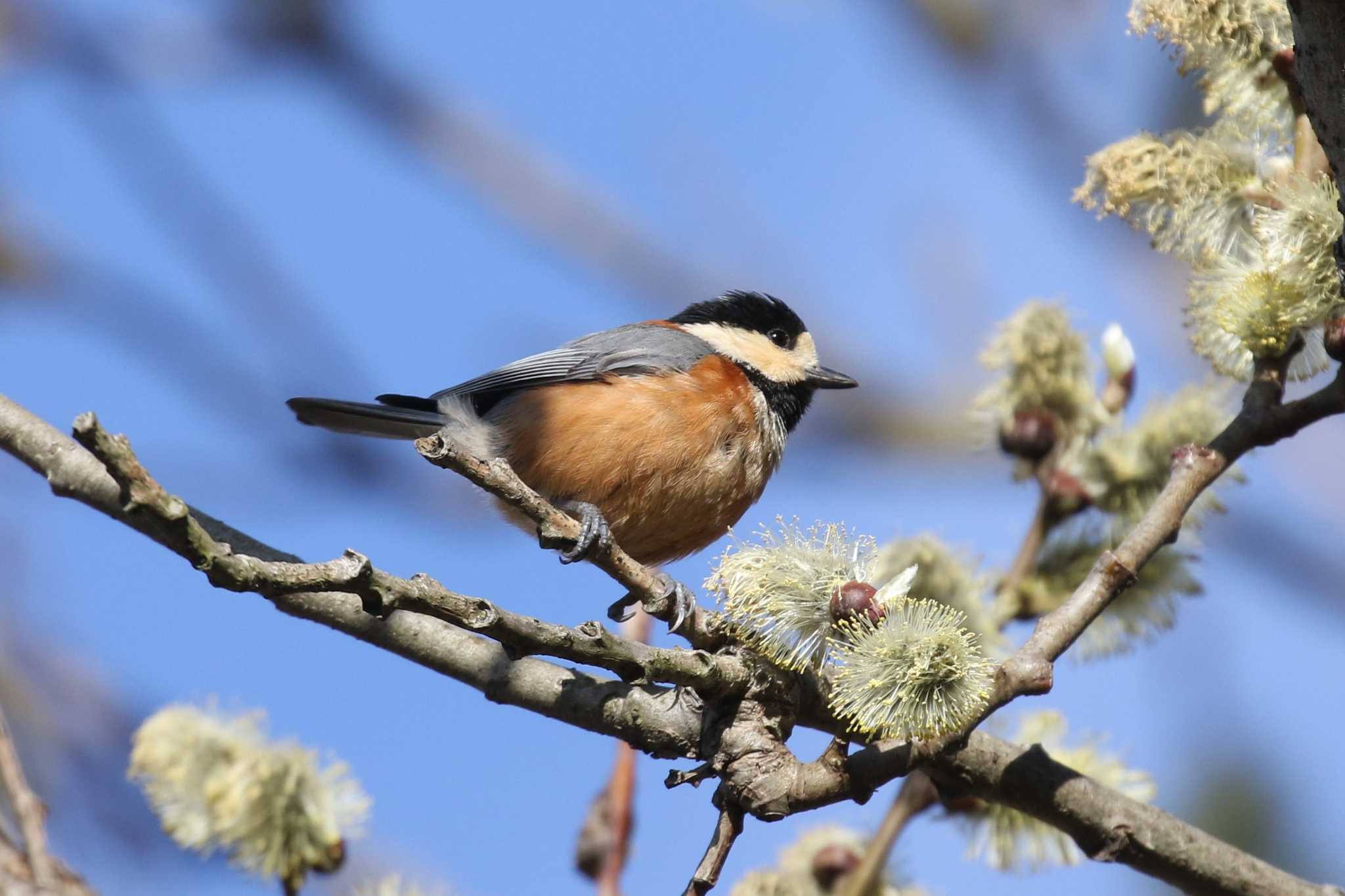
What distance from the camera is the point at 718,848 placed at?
2199 millimetres

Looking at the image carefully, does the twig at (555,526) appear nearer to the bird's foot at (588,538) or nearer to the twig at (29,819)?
the bird's foot at (588,538)

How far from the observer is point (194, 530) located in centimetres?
174

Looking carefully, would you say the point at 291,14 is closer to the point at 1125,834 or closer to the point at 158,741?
the point at 158,741

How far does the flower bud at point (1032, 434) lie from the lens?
3.34m

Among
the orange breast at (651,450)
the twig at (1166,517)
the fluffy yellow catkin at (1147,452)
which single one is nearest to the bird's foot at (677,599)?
the twig at (1166,517)

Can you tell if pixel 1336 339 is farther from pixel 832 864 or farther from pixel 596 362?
pixel 596 362

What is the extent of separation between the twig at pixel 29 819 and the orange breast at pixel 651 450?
2529 millimetres

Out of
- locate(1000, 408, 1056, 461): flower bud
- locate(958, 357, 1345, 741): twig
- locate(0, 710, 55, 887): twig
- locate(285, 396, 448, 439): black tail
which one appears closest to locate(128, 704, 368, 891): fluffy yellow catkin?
locate(0, 710, 55, 887): twig

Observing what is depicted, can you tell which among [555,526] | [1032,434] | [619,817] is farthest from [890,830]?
[1032,434]

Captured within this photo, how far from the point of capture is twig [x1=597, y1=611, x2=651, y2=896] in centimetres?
256

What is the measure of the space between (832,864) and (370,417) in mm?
2281

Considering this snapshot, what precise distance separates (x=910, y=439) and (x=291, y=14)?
13.6 feet

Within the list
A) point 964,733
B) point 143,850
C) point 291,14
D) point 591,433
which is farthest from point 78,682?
point 964,733

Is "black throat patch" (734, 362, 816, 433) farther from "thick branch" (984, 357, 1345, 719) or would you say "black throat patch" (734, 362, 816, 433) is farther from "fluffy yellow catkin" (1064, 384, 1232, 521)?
"thick branch" (984, 357, 1345, 719)
